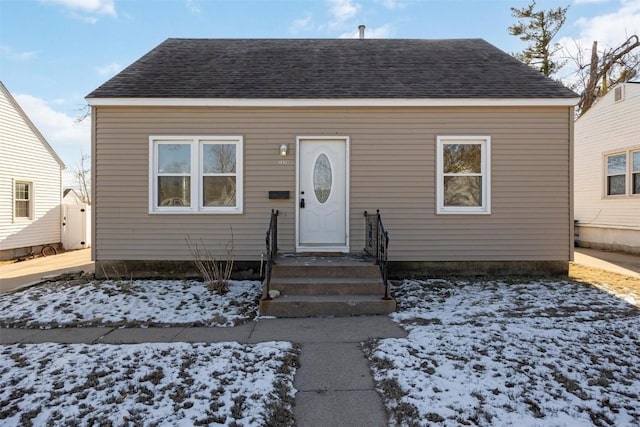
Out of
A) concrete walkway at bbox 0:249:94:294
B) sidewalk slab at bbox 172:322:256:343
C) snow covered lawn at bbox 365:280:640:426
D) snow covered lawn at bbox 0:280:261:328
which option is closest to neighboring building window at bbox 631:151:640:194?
snow covered lawn at bbox 365:280:640:426

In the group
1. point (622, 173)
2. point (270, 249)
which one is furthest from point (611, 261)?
point (270, 249)

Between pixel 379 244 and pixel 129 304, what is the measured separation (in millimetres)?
4069

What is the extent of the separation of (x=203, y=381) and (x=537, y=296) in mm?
5268

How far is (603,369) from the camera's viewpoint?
340 centimetres

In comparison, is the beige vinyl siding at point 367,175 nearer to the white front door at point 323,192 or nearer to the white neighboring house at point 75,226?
the white front door at point 323,192

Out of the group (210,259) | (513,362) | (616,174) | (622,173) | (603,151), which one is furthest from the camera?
(603,151)

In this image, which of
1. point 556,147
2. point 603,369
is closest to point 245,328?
point 603,369

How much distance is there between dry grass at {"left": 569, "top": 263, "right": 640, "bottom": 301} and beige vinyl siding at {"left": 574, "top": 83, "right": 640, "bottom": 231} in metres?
4.04

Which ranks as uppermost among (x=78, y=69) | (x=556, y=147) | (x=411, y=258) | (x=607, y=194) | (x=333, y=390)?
(x=78, y=69)

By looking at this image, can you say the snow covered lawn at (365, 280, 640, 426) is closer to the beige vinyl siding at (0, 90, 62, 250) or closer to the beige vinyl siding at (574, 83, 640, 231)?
the beige vinyl siding at (574, 83, 640, 231)

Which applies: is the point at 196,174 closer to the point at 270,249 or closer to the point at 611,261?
the point at 270,249

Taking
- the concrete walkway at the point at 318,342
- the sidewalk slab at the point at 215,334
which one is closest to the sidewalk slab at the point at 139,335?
the concrete walkway at the point at 318,342

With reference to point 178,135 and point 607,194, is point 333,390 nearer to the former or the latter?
point 178,135

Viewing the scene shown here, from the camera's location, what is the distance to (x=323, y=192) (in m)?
7.54
